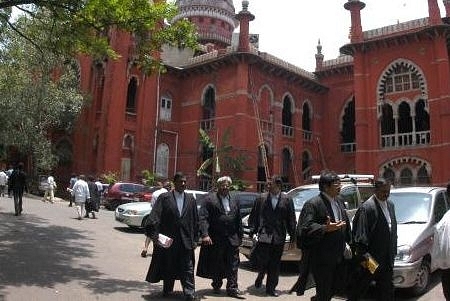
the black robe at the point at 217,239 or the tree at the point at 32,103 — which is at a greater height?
the tree at the point at 32,103

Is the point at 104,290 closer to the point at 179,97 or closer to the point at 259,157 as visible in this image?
the point at 259,157

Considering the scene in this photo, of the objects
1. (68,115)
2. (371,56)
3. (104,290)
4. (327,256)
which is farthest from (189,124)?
(327,256)

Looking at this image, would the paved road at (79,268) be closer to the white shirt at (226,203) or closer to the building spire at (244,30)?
the white shirt at (226,203)

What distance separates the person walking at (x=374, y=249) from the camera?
5.45 meters

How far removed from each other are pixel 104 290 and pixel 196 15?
35681mm

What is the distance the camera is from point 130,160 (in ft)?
94.0

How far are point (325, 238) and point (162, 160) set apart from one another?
25.8 meters

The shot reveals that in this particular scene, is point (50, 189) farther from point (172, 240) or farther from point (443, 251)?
point (443, 251)

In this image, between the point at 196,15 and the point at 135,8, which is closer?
the point at 135,8

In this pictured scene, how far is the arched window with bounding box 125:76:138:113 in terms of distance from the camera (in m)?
29.6

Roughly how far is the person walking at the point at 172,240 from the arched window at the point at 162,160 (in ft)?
76.4

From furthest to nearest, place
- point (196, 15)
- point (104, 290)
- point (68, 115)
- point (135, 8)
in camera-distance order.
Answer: point (196, 15) < point (68, 115) < point (135, 8) < point (104, 290)

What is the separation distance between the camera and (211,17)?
132 feet

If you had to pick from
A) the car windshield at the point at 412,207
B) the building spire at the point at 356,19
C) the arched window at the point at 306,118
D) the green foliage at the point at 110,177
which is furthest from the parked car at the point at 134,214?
the arched window at the point at 306,118
